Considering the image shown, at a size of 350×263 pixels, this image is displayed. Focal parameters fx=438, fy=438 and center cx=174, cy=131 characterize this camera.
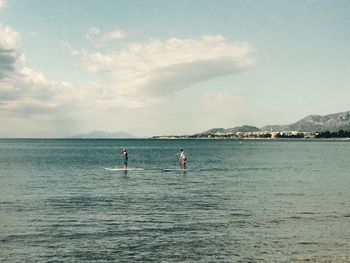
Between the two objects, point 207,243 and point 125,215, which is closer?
point 207,243

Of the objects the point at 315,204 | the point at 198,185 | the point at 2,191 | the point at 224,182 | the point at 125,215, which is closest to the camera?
the point at 125,215

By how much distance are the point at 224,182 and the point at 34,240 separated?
120 ft

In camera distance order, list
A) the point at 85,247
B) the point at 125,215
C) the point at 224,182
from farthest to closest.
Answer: the point at 224,182
the point at 125,215
the point at 85,247

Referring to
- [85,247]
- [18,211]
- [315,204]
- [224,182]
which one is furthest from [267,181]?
[85,247]

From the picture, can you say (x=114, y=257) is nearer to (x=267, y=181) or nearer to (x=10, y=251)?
(x=10, y=251)

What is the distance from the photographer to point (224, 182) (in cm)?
5825

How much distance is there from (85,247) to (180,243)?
16.8 feet

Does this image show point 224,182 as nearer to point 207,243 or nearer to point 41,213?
point 41,213

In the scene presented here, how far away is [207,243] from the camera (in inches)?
953

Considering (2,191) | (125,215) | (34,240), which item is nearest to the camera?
(34,240)

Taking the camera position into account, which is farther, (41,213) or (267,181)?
(267,181)

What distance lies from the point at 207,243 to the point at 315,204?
18.1 m

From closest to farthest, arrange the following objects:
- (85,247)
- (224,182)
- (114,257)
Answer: (114,257) → (85,247) → (224,182)

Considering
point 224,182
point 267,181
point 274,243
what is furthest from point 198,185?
point 274,243
